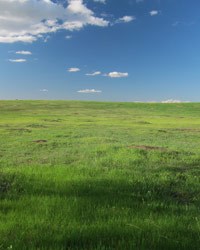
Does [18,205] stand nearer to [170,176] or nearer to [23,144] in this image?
[170,176]

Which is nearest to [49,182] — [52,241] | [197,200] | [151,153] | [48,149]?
Answer: [197,200]

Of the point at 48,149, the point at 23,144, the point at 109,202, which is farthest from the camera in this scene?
the point at 23,144

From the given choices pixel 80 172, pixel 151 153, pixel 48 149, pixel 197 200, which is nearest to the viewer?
pixel 197 200

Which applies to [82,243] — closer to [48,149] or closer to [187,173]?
[187,173]

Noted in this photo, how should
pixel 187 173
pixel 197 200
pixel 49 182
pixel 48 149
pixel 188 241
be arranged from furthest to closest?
pixel 48 149 < pixel 187 173 < pixel 49 182 < pixel 197 200 < pixel 188 241

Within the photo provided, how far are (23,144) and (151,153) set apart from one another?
11.1m

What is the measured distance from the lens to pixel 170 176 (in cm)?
1417

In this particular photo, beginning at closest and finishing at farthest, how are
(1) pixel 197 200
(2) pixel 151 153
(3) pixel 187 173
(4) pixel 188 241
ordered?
1. (4) pixel 188 241
2. (1) pixel 197 200
3. (3) pixel 187 173
4. (2) pixel 151 153

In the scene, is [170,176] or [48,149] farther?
[48,149]

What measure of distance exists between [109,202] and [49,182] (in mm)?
3055

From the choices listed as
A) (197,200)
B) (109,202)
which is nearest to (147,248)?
(109,202)

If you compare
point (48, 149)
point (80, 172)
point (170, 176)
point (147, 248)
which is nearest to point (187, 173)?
point (170, 176)

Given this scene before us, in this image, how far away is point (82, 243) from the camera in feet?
19.5

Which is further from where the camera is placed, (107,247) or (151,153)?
(151,153)
